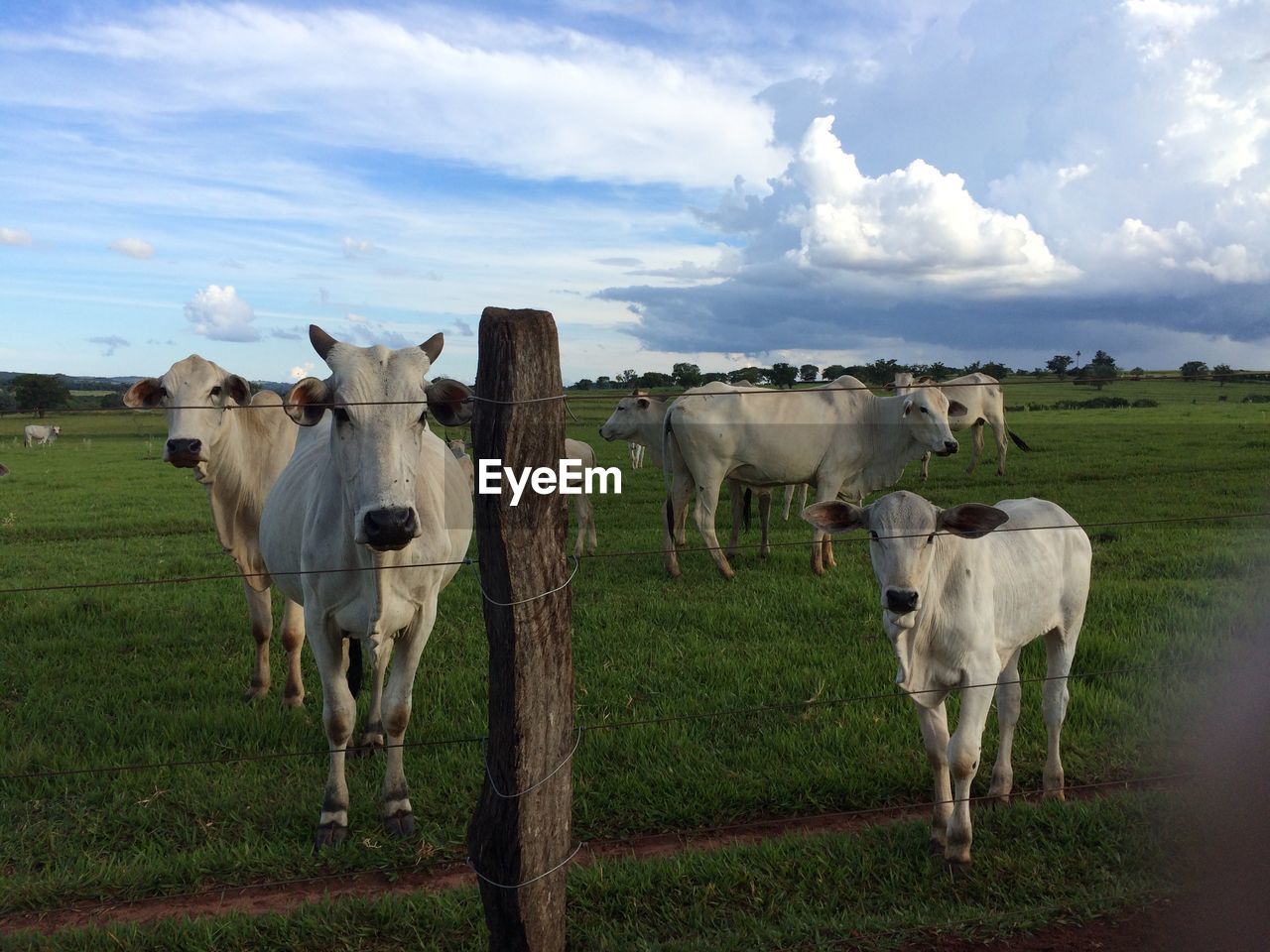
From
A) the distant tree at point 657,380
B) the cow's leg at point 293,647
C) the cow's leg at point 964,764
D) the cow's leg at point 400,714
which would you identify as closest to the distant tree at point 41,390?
the distant tree at point 657,380

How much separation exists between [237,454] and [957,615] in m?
5.43

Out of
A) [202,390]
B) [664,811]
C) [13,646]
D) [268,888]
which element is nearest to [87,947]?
[268,888]

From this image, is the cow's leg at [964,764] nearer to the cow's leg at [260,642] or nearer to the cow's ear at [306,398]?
the cow's ear at [306,398]

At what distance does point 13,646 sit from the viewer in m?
8.00

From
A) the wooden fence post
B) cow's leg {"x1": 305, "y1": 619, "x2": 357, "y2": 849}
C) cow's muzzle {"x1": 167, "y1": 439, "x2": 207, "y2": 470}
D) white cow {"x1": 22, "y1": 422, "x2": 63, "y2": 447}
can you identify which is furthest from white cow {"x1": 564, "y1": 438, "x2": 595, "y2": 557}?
white cow {"x1": 22, "y1": 422, "x2": 63, "y2": 447}

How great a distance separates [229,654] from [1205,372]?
25.2ft

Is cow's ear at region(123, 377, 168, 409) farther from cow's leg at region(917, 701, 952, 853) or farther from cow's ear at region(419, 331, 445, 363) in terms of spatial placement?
cow's leg at region(917, 701, 952, 853)

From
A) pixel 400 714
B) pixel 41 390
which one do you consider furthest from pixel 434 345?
pixel 41 390

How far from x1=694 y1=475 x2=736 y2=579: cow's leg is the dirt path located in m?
5.53

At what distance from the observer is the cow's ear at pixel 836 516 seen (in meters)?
4.27

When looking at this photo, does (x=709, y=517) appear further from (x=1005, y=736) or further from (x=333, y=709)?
(x=333, y=709)

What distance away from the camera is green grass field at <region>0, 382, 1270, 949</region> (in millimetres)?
4012

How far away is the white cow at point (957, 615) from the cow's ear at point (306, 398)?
231 centimetres

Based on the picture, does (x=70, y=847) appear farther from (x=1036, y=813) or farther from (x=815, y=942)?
(x=1036, y=813)
